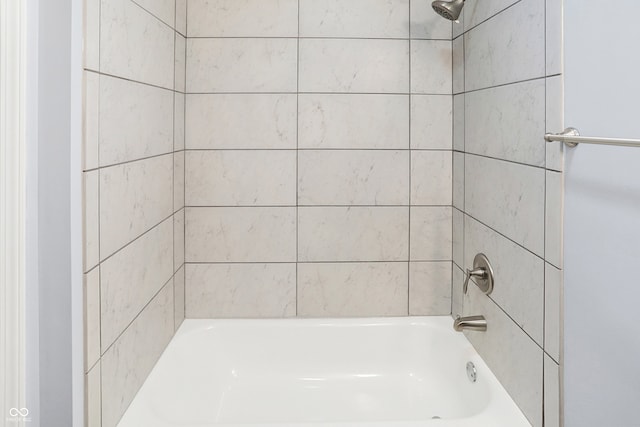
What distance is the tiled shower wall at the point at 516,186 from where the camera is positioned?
1.38 m

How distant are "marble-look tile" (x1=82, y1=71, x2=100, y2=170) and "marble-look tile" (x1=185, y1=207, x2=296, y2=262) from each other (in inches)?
41.3

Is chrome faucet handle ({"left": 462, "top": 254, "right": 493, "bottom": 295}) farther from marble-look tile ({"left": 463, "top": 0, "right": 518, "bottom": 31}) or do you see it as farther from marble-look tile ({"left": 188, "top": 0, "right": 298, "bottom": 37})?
marble-look tile ({"left": 188, "top": 0, "right": 298, "bottom": 37})

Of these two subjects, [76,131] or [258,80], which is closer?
[76,131]

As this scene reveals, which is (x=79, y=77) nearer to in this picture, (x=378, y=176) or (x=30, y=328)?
(x=30, y=328)

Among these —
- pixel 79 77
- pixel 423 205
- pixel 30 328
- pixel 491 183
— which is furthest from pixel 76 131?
pixel 423 205

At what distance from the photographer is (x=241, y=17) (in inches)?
90.7

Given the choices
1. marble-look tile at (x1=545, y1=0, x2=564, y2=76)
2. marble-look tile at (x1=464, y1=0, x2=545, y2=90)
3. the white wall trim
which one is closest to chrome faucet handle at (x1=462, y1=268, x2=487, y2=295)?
marble-look tile at (x1=464, y1=0, x2=545, y2=90)

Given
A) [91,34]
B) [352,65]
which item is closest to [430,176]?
[352,65]

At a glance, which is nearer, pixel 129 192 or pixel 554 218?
pixel 554 218

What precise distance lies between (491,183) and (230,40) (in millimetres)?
1274

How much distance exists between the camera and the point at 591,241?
1262 mm

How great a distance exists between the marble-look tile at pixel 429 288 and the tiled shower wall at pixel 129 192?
1.05 m

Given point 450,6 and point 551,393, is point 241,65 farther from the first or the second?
point 551,393

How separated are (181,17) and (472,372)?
6.08 ft
